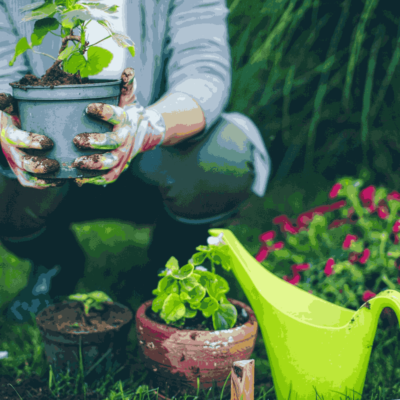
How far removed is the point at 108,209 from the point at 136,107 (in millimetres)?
549

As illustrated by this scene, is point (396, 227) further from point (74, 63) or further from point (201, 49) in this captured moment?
point (74, 63)

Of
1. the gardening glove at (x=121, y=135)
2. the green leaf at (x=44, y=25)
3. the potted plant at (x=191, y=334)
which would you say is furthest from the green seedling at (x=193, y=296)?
the green leaf at (x=44, y=25)

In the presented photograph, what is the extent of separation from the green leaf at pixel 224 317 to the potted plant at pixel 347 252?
45 centimetres

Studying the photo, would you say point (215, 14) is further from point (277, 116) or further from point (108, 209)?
point (277, 116)

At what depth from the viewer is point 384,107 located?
8.09ft

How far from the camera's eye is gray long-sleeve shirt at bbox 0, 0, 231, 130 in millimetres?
1395

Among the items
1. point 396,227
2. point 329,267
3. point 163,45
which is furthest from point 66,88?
point 396,227

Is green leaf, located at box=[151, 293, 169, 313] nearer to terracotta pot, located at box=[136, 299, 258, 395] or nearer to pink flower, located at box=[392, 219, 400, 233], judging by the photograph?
terracotta pot, located at box=[136, 299, 258, 395]

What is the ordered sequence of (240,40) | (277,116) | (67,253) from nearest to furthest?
(67,253) → (240,40) → (277,116)

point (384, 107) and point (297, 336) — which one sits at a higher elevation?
point (297, 336)

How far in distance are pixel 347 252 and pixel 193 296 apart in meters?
0.68

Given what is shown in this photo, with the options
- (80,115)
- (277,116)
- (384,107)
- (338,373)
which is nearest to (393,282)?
(338,373)

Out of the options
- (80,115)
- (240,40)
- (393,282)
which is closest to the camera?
(80,115)

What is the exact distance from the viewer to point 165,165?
143cm
